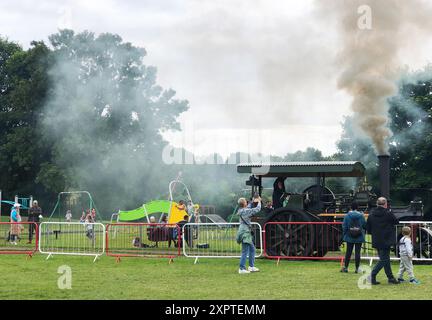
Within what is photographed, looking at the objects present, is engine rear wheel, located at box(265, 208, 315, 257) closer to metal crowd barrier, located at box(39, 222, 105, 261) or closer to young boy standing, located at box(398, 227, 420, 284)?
young boy standing, located at box(398, 227, 420, 284)

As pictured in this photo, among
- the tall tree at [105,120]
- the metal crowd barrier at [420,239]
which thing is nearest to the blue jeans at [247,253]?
the metal crowd barrier at [420,239]

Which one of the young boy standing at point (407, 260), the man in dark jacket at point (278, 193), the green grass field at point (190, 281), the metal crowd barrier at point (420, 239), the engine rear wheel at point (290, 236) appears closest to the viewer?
the green grass field at point (190, 281)

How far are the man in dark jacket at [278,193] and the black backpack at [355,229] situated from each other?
13.7 ft

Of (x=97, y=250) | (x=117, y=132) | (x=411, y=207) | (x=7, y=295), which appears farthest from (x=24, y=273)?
(x=117, y=132)

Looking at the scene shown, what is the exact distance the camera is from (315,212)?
57.0 feet

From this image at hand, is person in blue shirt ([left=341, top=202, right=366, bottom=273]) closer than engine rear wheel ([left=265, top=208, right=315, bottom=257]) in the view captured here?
Yes

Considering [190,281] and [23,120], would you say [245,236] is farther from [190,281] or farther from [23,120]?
[23,120]

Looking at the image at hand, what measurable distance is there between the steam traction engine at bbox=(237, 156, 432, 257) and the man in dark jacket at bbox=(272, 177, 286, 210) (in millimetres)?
180

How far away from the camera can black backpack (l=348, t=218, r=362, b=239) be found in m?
13.9

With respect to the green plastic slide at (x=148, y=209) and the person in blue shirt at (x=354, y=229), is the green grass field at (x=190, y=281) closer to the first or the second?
the person in blue shirt at (x=354, y=229)

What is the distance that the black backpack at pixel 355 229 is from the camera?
13.9 meters

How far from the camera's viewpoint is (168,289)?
11.6 m

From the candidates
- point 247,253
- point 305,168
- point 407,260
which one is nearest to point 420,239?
point 305,168

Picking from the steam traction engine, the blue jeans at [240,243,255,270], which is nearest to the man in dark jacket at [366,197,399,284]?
the blue jeans at [240,243,255,270]
